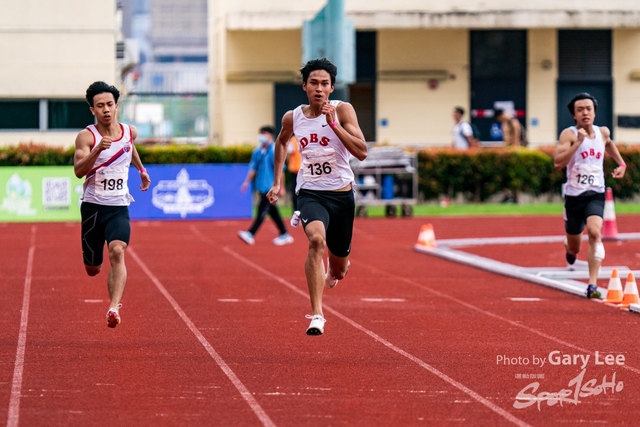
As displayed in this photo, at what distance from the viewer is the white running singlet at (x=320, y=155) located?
944 centimetres

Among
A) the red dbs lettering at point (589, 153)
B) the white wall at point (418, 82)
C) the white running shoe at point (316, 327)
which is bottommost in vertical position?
the white running shoe at point (316, 327)

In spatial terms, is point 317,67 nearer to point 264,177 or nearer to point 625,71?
point 264,177

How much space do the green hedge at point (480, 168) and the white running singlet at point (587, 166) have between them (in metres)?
15.1

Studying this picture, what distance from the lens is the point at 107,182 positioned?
9898 millimetres

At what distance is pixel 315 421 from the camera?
675cm

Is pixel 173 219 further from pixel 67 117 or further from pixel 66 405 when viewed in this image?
pixel 66 405

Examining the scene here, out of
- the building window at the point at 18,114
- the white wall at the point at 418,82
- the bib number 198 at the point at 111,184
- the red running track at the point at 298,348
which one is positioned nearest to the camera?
the red running track at the point at 298,348

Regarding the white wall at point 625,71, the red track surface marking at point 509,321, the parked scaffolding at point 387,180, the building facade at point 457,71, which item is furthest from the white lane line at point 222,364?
the white wall at point 625,71

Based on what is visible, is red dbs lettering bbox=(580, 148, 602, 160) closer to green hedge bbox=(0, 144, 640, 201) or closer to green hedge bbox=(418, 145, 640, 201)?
green hedge bbox=(0, 144, 640, 201)

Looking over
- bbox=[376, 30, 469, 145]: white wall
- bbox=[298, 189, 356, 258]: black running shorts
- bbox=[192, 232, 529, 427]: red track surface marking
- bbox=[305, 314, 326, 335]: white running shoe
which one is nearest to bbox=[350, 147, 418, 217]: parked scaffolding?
bbox=[376, 30, 469, 145]: white wall

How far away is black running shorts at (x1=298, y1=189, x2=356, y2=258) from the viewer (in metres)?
9.50

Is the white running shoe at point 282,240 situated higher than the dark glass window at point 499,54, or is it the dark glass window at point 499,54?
the dark glass window at point 499,54

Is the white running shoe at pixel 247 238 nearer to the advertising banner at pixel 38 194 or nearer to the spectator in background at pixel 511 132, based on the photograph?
the advertising banner at pixel 38 194

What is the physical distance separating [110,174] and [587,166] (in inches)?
203
